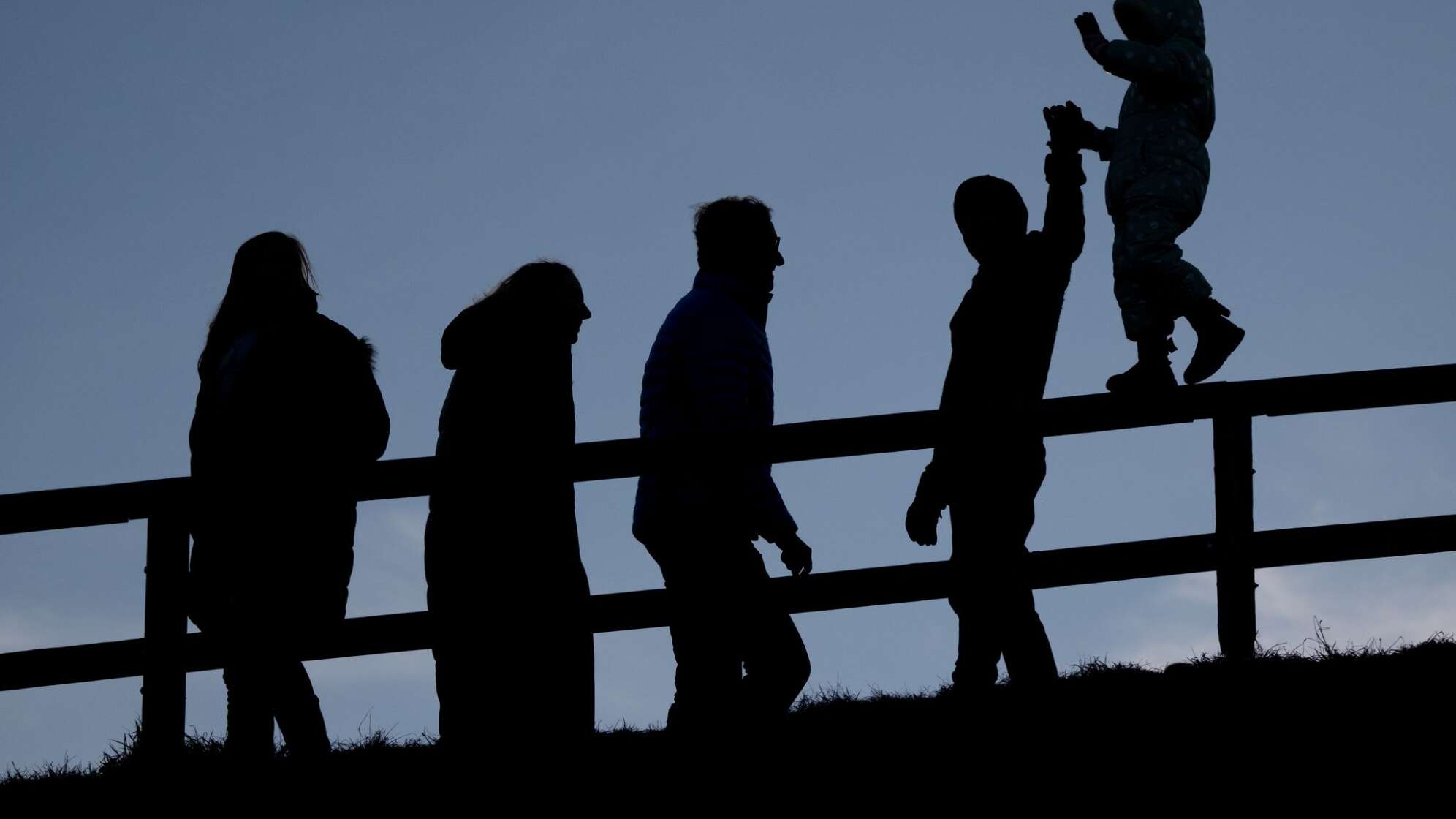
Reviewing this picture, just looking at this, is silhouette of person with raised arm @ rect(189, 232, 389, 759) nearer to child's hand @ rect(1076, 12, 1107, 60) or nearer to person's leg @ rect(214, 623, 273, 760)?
person's leg @ rect(214, 623, 273, 760)

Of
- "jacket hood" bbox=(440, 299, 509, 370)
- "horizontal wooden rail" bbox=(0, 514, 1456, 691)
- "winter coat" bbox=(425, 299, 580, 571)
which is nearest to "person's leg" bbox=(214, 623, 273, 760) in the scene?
"horizontal wooden rail" bbox=(0, 514, 1456, 691)

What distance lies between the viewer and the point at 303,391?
18.1ft

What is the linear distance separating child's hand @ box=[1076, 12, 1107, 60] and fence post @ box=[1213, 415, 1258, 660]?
1.70 metres

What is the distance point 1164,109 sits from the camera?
6.89 meters

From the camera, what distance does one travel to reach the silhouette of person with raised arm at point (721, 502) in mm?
5504

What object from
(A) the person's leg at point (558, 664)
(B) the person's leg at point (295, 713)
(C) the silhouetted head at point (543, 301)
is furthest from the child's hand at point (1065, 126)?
(B) the person's leg at point (295, 713)

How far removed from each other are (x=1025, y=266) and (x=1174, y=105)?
1577mm

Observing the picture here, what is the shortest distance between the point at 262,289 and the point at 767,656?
1.98 m

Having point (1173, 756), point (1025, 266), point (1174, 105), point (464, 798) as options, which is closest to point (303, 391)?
point (464, 798)

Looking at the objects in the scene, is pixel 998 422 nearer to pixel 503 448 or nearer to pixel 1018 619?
pixel 1018 619

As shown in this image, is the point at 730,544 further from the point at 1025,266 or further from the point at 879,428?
the point at 1025,266

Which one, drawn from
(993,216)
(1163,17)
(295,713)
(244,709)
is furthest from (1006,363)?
(244,709)

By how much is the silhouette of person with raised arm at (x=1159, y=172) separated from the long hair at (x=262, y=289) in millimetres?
2933

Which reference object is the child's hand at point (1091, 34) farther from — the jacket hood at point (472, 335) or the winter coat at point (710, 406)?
the jacket hood at point (472, 335)
